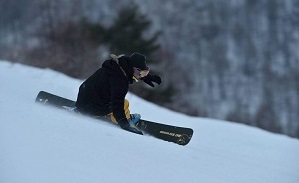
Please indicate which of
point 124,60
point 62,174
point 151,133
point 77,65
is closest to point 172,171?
point 62,174

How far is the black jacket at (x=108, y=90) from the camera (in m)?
5.11

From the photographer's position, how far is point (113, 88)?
511cm

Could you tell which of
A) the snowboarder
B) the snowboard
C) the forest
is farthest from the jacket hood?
the forest

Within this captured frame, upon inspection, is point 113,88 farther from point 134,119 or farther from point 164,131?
point 164,131

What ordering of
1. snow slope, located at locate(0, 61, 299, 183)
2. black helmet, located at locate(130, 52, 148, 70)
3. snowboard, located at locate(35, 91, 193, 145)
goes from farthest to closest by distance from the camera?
snowboard, located at locate(35, 91, 193, 145) < black helmet, located at locate(130, 52, 148, 70) < snow slope, located at locate(0, 61, 299, 183)

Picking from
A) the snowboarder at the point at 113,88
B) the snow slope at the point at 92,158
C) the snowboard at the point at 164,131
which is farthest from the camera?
the snowboard at the point at 164,131

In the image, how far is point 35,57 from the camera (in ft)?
61.2

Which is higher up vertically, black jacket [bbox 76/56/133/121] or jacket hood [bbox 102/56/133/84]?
jacket hood [bbox 102/56/133/84]

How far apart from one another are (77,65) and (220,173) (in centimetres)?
1165

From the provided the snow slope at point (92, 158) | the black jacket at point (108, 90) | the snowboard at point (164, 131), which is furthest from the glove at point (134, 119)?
the snow slope at point (92, 158)

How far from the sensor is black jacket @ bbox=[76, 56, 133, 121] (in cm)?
511

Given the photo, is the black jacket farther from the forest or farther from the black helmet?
the forest

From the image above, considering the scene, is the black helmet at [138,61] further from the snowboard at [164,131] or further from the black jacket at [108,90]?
the snowboard at [164,131]

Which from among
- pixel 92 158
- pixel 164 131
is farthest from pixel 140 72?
pixel 92 158
